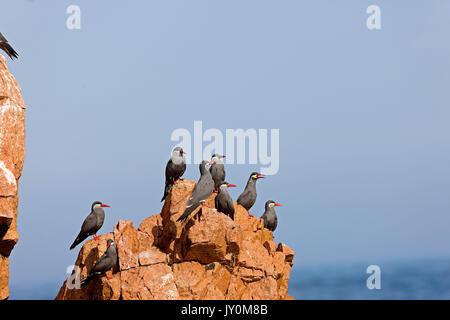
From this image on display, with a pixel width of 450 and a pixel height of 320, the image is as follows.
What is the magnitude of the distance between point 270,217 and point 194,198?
679cm

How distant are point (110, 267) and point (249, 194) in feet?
24.6

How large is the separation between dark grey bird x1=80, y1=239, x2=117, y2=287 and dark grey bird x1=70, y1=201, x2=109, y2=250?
200 centimetres

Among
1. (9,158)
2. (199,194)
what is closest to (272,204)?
(199,194)

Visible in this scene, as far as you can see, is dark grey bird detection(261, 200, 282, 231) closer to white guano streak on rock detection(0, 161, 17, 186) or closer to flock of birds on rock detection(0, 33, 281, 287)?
flock of birds on rock detection(0, 33, 281, 287)

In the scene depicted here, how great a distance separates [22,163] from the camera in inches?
715

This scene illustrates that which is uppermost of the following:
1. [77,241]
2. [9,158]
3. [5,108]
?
[5,108]

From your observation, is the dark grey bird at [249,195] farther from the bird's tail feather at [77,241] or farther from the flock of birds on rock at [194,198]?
the bird's tail feather at [77,241]

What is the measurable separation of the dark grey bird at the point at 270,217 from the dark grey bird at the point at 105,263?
818 cm

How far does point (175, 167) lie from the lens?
21.0 meters

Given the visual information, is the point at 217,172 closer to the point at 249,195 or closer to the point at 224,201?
the point at 249,195

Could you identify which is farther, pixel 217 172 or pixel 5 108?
pixel 217 172

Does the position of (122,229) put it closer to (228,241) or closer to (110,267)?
(110,267)

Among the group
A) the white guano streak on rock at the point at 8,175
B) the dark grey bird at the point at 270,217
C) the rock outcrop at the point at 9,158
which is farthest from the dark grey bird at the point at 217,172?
the white guano streak on rock at the point at 8,175
